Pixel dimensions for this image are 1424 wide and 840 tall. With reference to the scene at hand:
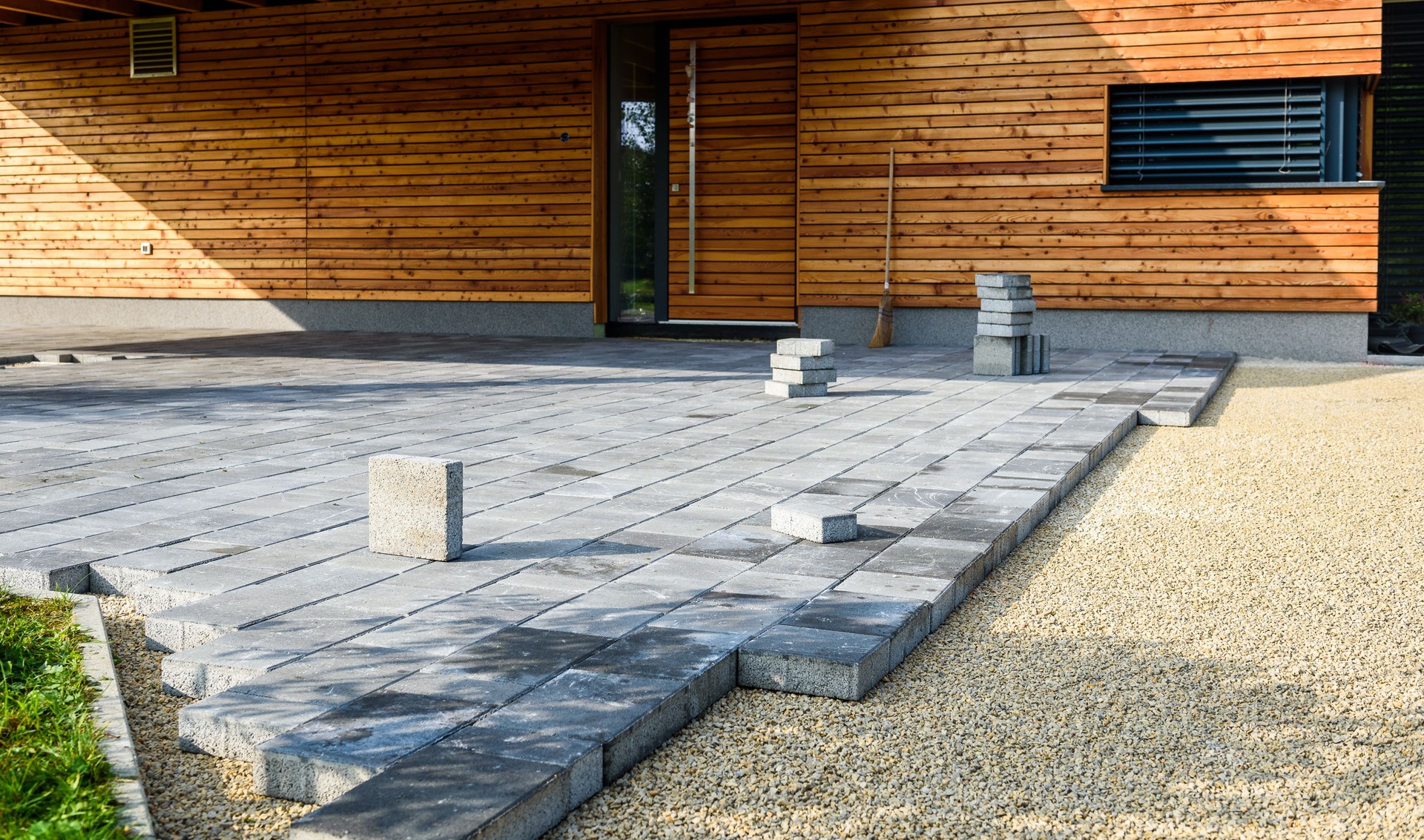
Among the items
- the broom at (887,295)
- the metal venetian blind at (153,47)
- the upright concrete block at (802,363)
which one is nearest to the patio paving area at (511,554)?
the upright concrete block at (802,363)

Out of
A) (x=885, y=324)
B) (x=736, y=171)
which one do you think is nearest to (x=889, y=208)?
(x=885, y=324)

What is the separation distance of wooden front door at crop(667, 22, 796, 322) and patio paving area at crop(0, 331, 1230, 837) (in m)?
4.74

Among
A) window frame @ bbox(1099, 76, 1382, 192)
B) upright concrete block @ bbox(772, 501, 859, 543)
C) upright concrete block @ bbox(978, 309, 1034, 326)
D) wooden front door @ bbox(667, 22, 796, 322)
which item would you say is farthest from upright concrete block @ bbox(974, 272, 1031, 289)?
upright concrete block @ bbox(772, 501, 859, 543)

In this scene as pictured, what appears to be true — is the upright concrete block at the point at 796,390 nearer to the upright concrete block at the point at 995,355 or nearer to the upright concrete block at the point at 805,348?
the upright concrete block at the point at 805,348

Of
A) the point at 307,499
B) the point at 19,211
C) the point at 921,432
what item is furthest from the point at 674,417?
the point at 19,211

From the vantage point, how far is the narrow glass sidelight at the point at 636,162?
13.6 m

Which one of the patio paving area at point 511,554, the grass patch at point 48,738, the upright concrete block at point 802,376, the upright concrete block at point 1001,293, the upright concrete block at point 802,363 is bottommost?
the grass patch at point 48,738

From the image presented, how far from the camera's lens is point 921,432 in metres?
6.59

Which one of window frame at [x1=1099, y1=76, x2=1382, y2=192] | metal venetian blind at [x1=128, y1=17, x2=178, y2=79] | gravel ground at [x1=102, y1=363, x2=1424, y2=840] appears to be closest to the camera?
gravel ground at [x1=102, y1=363, x2=1424, y2=840]

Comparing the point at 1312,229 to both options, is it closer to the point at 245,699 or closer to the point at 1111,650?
the point at 1111,650

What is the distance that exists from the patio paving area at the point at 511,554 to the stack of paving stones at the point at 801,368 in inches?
6.3

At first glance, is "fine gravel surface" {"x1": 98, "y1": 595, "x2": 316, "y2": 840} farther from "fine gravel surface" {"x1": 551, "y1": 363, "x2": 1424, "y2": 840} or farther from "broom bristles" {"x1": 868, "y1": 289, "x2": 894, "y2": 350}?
"broom bristles" {"x1": 868, "y1": 289, "x2": 894, "y2": 350}

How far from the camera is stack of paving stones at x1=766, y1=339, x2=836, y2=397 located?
812cm

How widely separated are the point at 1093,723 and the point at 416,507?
1.93 m
